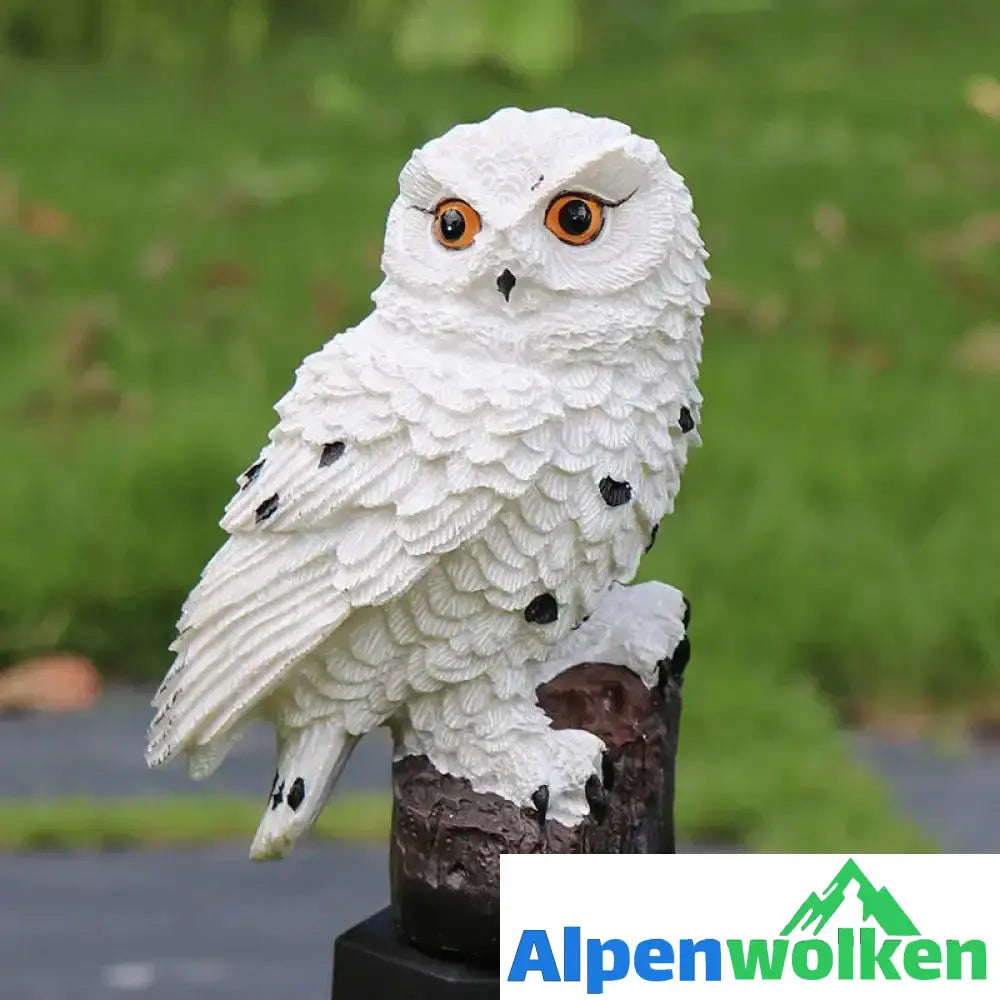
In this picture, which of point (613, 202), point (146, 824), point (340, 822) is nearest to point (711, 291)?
point (340, 822)

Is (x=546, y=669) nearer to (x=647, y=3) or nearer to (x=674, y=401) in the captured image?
(x=674, y=401)

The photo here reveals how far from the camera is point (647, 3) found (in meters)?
4.64

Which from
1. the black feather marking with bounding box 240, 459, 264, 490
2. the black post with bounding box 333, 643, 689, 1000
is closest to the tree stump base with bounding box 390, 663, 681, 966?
the black post with bounding box 333, 643, 689, 1000

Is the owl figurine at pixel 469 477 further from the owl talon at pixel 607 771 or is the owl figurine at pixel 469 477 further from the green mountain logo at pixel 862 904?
the green mountain logo at pixel 862 904

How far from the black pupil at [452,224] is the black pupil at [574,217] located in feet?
0.25

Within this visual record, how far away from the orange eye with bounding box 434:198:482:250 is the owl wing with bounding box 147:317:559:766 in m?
0.09

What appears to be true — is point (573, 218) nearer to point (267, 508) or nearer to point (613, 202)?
point (613, 202)

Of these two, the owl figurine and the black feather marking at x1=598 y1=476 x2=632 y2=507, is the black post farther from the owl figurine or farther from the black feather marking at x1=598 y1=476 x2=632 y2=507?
the black feather marking at x1=598 y1=476 x2=632 y2=507

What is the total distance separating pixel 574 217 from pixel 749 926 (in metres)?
0.56

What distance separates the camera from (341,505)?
1392 mm

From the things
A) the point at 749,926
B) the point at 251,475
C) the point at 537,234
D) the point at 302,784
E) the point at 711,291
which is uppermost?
the point at 711,291

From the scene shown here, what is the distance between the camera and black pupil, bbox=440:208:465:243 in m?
1.39

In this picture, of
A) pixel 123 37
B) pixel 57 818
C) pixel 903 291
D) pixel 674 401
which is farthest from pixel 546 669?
pixel 123 37

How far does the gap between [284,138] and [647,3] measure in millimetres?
1042
